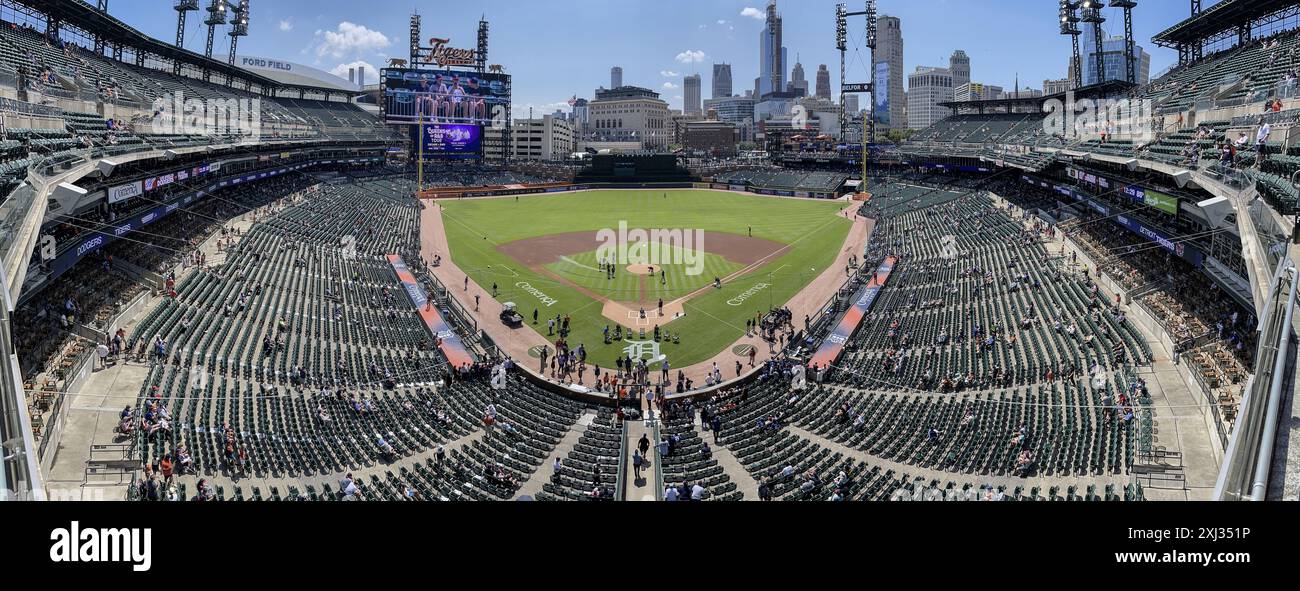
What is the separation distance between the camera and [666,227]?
66812mm

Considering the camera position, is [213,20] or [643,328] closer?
[643,328]

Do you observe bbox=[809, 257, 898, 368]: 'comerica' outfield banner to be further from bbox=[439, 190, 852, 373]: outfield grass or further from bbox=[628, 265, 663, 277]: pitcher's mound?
bbox=[628, 265, 663, 277]: pitcher's mound

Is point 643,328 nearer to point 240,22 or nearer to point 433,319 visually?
point 433,319

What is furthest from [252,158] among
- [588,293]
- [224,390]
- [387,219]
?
[224,390]

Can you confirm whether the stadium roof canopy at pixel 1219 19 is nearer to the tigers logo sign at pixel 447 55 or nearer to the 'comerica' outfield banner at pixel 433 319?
the 'comerica' outfield banner at pixel 433 319

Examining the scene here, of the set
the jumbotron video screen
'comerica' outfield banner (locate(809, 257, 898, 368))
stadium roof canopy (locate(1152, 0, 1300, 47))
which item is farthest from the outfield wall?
'comerica' outfield banner (locate(809, 257, 898, 368))

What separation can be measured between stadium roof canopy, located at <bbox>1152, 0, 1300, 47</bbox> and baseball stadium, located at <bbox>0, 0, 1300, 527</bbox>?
11.4 inches

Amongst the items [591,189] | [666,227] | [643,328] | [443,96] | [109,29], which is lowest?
[643,328]

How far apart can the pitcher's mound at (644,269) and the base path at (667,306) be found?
23.3 ft

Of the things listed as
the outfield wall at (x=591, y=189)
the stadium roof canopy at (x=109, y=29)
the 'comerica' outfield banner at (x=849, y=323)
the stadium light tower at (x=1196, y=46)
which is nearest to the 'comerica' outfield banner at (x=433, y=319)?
the 'comerica' outfield banner at (x=849, y=323)

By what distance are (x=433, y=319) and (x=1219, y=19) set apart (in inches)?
2493

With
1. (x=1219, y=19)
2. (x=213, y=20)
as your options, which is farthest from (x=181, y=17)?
(x=1219, y=19)
